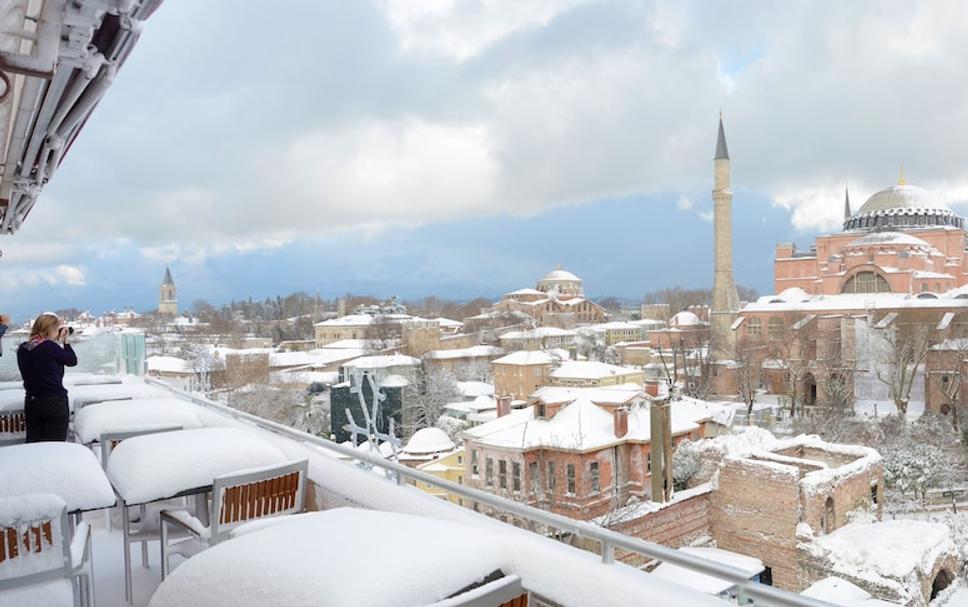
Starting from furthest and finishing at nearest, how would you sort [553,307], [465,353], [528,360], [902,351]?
[553,307] < [465,353] < [528,360] < [902,351]

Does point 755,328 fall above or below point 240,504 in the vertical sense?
below

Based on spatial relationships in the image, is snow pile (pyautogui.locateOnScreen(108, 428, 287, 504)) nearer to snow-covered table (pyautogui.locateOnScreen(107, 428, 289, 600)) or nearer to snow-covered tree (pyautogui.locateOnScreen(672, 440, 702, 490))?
snow-covered table (pyautogui.locateOnScreen(107, 428, 289, 600))

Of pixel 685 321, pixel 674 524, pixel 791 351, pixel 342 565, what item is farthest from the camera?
pixel 685 321

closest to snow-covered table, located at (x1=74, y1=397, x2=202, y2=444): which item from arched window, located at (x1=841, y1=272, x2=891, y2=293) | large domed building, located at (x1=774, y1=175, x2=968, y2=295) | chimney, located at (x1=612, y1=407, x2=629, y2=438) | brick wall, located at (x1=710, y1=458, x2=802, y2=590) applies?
brick wall, located at (x1=710, y1=458, x2=802, y2=590)

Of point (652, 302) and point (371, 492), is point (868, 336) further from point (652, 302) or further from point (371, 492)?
point (652, 302)

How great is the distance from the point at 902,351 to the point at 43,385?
25.3m

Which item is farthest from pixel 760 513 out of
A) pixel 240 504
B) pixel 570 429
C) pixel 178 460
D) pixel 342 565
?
pixel 342 565

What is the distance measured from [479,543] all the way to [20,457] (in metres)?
1.64

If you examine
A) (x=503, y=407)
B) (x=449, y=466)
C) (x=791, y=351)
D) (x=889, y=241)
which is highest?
(x=889, y=241)

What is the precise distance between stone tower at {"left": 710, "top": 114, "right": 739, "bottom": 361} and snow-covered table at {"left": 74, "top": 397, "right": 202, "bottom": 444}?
32.0m

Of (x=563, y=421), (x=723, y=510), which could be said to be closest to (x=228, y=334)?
(x=563, y=421)

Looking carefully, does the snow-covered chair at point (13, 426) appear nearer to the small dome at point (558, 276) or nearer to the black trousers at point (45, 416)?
the black trousers at point (45, 416)

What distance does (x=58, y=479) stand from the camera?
1956 mm

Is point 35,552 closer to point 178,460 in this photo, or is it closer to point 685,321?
point 178,460
